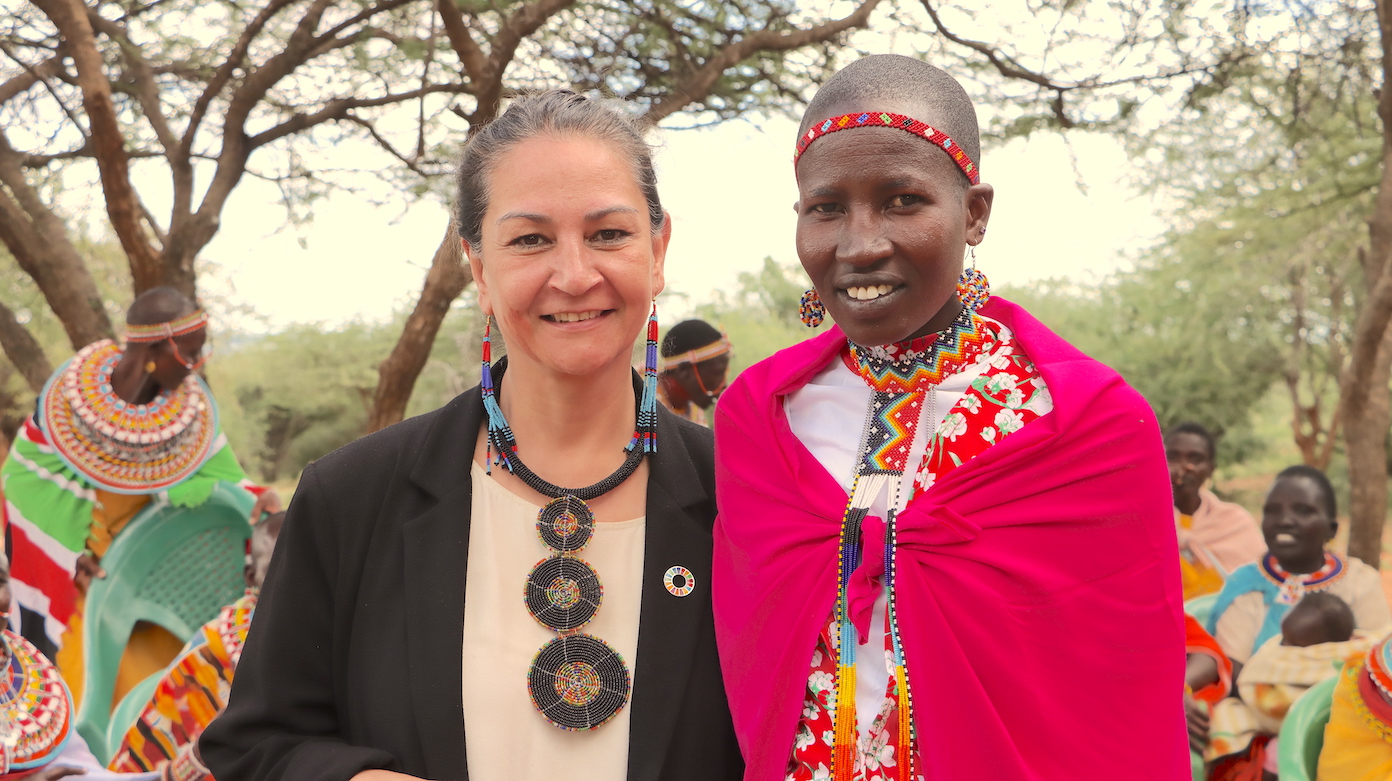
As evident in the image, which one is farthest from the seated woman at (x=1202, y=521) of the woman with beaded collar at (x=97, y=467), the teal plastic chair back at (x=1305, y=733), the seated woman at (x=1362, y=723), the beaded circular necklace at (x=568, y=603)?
the beaded circular necklace at (x=568, y=603)

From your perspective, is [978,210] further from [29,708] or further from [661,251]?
[29,708]

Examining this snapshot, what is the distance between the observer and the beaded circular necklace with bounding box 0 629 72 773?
10.0 feet

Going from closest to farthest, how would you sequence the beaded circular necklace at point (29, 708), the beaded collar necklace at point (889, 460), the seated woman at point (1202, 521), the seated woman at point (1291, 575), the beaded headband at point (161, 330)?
1. the beaded collar necklace at point (889, 460)
2. the beaded circular necklace at point (29, 708)
3. the seated woman at point (1291, 575)
4. the beaded headband at point (161, 330)
5. the seated woman at point (1202, 521)

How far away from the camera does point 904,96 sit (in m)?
1.90

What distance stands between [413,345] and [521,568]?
15.5 feet

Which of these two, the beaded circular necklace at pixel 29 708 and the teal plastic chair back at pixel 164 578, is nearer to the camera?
the beaded circular necklace at pixel 29 708

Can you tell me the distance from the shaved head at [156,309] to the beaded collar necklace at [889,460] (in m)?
4.14

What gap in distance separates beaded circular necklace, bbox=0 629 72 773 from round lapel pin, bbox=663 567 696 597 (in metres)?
2.12

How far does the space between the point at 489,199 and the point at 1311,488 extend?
13.7 ft

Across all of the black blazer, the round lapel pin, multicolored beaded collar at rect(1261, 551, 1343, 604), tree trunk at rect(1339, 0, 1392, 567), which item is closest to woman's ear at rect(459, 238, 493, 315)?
the black blazer

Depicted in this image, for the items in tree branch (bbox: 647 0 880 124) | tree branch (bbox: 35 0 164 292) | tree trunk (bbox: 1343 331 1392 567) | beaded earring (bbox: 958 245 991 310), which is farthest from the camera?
tree trunk (bbox: 1343 331 1392 567)

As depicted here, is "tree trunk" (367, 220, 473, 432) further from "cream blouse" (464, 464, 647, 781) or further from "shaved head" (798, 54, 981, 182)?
"shaved head" (798, 54, 981, 182)

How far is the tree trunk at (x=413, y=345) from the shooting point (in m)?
6.36

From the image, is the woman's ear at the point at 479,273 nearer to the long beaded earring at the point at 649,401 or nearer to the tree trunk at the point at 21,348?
the long beaded earring at the point at 649,401
